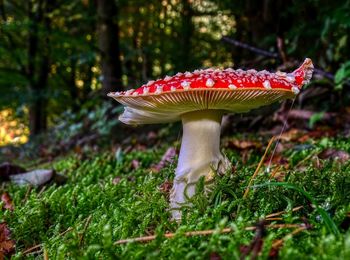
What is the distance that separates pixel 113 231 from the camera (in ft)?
4.38

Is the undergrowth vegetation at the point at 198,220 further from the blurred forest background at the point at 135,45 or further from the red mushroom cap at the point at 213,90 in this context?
the blurred forest background at the point at 135,45

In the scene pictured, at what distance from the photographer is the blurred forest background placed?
13.1 ft

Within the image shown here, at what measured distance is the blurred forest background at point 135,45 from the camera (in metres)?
3.99

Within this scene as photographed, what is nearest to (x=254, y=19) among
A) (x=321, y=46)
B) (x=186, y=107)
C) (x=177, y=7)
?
(x=321, y=46)

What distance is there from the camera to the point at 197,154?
4.94ft

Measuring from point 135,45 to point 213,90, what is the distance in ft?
32.2

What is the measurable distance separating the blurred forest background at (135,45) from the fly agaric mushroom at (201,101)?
1.78 meters

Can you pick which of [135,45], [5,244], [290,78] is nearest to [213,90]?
[290,78]

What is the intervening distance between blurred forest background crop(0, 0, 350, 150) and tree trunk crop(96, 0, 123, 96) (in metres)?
0.01

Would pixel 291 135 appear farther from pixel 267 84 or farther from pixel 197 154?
pixel 267 84

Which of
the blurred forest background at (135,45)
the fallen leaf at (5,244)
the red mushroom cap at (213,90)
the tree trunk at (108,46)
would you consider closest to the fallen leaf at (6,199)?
the fallen leaf at (5,244)

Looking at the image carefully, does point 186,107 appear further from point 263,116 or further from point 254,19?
point 254,19

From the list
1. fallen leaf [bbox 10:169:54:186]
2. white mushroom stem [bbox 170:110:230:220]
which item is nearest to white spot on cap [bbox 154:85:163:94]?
white mushroom stem [bbox 170:110:230:220]

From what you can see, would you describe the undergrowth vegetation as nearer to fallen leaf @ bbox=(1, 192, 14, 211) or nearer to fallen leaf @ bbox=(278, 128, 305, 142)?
fallen leaf @ bbox=(1, 192, 14, 211)
